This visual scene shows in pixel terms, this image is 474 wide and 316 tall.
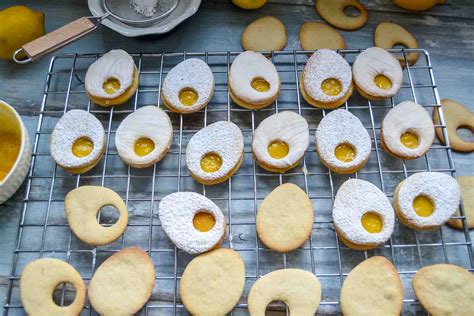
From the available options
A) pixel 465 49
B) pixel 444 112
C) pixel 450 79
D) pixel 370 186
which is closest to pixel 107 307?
pixel 370 186

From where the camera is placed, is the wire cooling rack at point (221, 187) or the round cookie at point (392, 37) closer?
the wire cooling rack at point (221, 187)

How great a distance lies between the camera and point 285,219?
1.09 m

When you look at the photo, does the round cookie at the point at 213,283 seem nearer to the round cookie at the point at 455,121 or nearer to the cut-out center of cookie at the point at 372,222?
the cut-out center of cookie at the point at 372,222

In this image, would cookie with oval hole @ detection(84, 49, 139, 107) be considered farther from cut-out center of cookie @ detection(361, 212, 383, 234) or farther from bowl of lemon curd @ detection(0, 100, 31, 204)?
cut-out center of cookie @ detection(361, 212, 383, 234)

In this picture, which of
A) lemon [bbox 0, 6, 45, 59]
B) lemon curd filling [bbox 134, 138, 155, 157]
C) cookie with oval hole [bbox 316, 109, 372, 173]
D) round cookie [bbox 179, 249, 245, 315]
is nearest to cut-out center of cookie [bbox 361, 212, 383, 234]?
cookie with oval hole [bbox 316, 109, 372, 173]

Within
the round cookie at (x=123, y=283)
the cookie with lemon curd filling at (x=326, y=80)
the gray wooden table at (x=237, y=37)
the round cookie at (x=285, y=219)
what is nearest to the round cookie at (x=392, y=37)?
the gray wooden table at (x=237, y=37)

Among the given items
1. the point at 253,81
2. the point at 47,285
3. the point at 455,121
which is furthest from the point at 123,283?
the point at 455,121

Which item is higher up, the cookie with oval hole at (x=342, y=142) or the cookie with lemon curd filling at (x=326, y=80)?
the cookie with lemon curd filling at (x=326, y=80)

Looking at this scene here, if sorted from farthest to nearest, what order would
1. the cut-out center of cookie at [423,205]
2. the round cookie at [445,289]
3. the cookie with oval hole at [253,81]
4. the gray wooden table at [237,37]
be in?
1. the gray wooden table at [237,37]
2. the cookie with oval hole at [253,81]
3. the cut-out center of cookie at [423,205]
4. the round cookie at [445,289]

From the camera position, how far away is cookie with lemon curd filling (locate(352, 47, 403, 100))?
1261 millimetres

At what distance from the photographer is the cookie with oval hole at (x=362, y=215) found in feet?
3.49

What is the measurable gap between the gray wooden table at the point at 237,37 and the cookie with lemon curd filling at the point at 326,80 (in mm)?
166

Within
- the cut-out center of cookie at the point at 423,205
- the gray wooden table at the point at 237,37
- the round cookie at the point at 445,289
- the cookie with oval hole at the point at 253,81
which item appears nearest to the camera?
the round cookie at the point at 445,289

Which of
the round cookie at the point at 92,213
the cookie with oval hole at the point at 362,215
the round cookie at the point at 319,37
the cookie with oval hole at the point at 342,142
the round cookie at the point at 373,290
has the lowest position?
the round cookie at the point at 92,213
